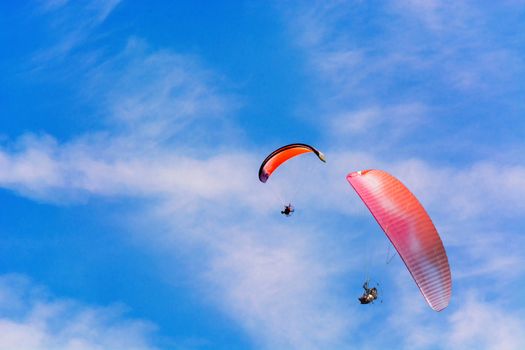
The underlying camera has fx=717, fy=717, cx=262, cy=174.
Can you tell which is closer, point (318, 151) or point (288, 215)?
point (318, 151)

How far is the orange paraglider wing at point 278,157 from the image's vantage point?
53162 mm

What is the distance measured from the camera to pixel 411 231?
47.2 m

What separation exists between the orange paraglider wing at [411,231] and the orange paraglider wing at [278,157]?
5.72 meters

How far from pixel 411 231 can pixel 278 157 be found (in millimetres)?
12711

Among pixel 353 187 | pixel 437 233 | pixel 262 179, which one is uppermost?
pixel 262 179

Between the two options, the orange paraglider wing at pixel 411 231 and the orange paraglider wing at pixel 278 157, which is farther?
the orange paraglider wing at pixel 278 157

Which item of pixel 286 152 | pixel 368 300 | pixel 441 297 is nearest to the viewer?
pixel 441 297

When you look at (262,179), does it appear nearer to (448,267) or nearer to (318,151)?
(318,151)

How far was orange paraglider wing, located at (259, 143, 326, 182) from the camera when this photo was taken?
53.2 meters

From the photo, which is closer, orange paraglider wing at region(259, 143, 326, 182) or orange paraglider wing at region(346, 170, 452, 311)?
orange paraglider wing at region(346, 170, 452, 311)

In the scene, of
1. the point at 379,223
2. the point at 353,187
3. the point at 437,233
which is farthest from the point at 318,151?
the point at 437,233

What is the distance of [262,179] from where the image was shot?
55938 millimetres

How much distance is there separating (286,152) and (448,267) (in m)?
15.1

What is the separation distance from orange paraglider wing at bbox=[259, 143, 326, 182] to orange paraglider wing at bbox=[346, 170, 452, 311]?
5.72m
